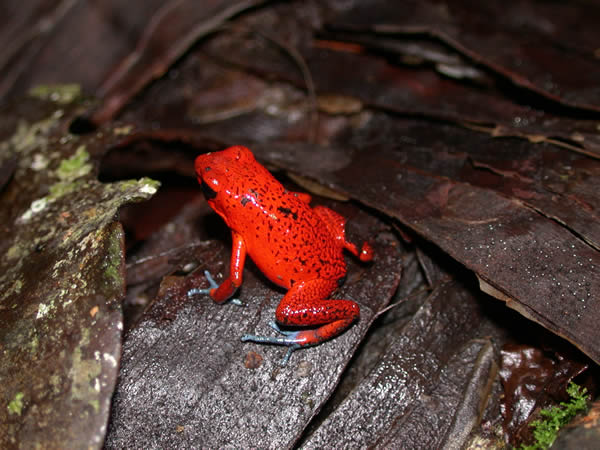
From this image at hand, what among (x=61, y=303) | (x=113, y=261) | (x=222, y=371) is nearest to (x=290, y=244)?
(x=222, y=371)

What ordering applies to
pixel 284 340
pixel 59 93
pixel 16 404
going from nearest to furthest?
1. pixel 16 404
2. pixel 284 340
3. pixel 59 93

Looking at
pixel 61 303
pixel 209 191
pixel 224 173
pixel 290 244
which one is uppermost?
pixel 224 173

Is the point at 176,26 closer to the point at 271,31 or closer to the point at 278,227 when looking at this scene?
the point at 271,31

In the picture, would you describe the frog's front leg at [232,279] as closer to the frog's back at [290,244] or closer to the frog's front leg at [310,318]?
the frog's back at [290,244]

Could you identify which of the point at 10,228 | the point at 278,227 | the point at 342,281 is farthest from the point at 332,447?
the point at 10,228

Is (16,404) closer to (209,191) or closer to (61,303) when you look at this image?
(61,303)

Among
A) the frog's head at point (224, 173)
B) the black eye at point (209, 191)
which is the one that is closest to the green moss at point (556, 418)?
the frog's head at point (224, 173)

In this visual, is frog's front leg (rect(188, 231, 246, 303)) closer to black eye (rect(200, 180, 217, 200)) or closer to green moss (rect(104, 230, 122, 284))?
black eye (rect(200, 180, 217, 200))

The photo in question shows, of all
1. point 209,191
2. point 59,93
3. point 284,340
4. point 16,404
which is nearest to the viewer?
point 16,404
